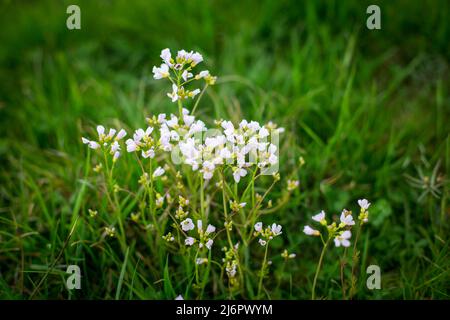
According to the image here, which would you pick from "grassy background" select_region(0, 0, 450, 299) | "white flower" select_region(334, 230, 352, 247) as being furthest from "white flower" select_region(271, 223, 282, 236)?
"grassy background" select_region(0, 0, 450, 299)

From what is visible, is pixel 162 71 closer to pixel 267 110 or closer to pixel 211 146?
pixel 211 146

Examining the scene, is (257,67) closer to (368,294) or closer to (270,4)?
(270,4)

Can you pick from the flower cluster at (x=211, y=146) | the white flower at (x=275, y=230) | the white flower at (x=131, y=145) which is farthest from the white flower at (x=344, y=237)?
the white flower at (x=131, y=145)

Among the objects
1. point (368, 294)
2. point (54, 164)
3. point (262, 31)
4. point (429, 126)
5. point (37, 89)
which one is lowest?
point (368, 294)

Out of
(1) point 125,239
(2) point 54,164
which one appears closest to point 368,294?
(1) point 125,239

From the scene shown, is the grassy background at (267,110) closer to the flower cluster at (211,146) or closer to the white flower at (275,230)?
the white flower at (275,230)

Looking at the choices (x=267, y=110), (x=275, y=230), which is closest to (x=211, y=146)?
(x=275, y=230)

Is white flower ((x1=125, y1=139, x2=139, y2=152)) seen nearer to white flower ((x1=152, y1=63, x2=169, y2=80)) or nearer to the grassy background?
white flower ((x1=152, y1=63, x2=169, y2=80))
